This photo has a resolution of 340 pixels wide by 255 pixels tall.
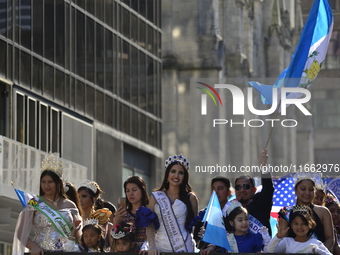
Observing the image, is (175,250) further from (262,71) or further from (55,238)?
(262,71)

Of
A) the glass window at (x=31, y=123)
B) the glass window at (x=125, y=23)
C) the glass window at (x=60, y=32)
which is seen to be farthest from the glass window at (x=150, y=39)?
the glass window at (x=31, y=123)

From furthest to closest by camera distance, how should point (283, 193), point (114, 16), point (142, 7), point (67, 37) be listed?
point (142, 7), point (114, 16), point (67, 37), point (283, 193)

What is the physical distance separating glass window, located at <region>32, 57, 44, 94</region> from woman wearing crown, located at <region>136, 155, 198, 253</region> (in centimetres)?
1984

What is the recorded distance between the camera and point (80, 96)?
3769 centimetres

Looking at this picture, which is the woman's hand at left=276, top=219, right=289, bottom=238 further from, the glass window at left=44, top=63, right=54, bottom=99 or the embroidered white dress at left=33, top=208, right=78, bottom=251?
the glass window at left=44, top=63, right=54, bottom=99

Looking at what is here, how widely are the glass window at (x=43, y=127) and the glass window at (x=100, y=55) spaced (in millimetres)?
5732

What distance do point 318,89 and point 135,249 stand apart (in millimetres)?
73439

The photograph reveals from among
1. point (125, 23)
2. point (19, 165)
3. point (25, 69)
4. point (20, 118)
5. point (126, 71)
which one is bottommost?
point (19, 165)

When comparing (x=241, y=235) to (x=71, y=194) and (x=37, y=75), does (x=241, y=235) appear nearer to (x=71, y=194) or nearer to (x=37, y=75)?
(x=71, y=194)

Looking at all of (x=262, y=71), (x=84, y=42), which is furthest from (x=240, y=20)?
(x=84, y=42)

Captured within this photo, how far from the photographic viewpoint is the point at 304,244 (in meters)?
13.0

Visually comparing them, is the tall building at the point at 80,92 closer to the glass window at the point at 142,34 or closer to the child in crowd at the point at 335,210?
the glass window at the point at 142,34

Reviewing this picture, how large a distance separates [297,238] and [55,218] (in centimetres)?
259

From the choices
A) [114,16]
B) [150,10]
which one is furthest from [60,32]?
[150,10]
